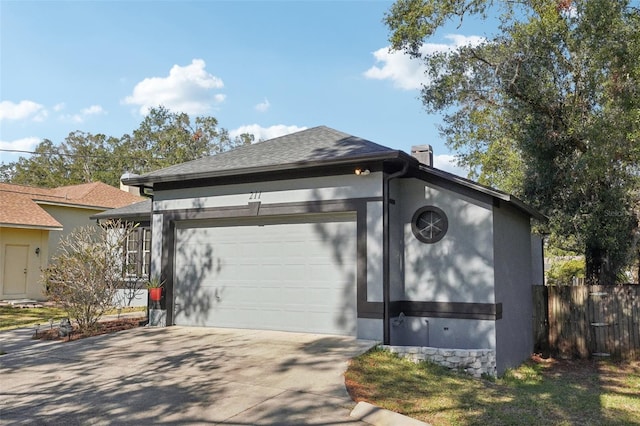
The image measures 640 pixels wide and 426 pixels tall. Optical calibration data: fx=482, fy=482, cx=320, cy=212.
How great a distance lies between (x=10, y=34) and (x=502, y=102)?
12.6m

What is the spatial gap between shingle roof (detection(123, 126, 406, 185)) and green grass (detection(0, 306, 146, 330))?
3886mm

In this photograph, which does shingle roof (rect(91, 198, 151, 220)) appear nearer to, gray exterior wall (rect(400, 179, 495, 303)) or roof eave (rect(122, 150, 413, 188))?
roof eave (rect(122, 150, 413, 188))

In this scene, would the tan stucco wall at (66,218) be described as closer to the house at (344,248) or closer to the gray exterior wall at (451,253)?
the house at (344,248)

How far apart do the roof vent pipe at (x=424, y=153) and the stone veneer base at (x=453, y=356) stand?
4.40 m

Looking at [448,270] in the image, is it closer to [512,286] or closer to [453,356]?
[453,356]

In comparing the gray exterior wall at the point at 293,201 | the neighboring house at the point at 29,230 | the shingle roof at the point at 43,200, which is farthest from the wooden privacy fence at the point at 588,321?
the shingle roof at the point at 43,200

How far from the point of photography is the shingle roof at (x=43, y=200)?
1802 centimetres

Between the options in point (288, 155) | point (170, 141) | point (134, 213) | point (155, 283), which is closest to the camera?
point (288, 155)

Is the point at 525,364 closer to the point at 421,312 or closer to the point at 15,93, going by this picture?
the point at 421,312

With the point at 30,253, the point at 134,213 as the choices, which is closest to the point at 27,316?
the point at 134,213

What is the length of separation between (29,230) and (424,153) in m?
16.0

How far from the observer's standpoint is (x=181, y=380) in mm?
6340

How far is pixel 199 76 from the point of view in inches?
1192

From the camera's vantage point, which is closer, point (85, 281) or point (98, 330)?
point (85, 281)
